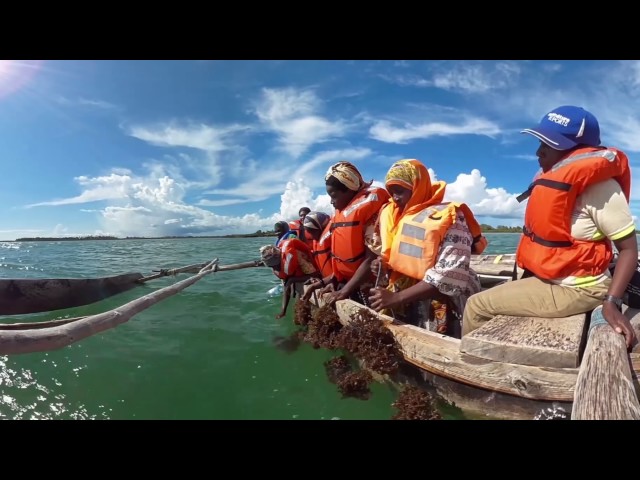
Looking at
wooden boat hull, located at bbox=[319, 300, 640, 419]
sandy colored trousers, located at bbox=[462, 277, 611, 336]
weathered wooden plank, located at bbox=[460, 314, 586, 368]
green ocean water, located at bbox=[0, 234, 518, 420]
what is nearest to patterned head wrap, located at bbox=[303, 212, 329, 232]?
green ocean water, located at bbox=[0, 234, 518, 420]

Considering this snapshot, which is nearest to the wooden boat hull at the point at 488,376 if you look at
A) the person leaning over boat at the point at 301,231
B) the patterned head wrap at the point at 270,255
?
the patterned head wrap at the point at 270,255

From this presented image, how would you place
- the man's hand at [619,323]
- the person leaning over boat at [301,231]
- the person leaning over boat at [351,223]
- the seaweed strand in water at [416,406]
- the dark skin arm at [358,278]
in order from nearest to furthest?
the man's hand at [619,323], the seaweed strand in water at [416,406], the dark skin arm at [358,278], the person leaning over boat at [351,223], the person leaning over boat at [301,231]

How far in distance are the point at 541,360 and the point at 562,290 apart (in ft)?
2.14

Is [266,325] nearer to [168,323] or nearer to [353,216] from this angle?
[168,323]

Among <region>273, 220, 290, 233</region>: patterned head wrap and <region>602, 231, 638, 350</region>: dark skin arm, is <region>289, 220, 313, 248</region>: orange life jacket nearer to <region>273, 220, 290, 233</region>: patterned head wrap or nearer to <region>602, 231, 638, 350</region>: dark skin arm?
<region>273, 220, 290, 233</region>: patterned head wrap

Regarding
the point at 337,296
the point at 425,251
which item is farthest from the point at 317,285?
the point at 425,251

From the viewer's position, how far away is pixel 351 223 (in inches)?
196

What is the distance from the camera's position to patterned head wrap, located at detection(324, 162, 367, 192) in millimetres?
5156

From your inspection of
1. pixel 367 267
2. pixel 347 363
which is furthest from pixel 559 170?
pixel 347 363

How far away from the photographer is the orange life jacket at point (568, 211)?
2543mm

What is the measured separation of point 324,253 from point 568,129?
4.08m

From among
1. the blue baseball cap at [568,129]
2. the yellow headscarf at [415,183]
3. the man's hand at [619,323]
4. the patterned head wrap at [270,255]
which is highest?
the blue baseball cap at [568,129]

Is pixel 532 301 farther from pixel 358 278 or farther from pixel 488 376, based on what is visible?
pixel 358 278

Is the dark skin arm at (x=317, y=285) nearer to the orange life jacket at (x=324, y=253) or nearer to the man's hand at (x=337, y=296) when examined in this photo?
the orange life jacket at (x=324, y=253)
